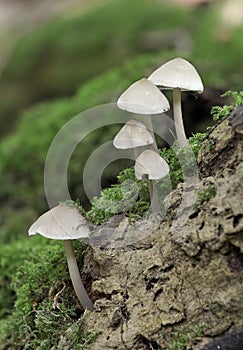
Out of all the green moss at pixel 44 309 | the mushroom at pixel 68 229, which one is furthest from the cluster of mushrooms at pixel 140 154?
the green moss at pixel 44 309

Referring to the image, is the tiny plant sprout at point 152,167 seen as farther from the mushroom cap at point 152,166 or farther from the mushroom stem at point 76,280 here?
the mushroom stem at point 76,280

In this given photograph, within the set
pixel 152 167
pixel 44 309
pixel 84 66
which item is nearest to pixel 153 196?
pixel 152 167

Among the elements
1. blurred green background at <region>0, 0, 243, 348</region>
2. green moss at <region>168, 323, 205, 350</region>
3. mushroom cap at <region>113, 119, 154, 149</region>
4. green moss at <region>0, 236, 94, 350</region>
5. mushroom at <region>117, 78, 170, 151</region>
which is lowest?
green moss at <region>168, 323, 205, 350</region>

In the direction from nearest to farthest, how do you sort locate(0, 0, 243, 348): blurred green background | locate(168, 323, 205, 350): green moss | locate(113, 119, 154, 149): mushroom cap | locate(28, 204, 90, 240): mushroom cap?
1. locate(168, 323, 205, 350): green moss
2. locate(28, 204, 90, 240): mushroom cap
3. locate(113, 119, 154, 149): mushroom cap
4. locate(0, 0, 243, 348): blurred green background

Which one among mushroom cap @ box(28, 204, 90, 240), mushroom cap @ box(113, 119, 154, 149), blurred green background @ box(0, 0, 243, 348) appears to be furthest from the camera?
blurred green background @ box(0, 0, 243, 348)

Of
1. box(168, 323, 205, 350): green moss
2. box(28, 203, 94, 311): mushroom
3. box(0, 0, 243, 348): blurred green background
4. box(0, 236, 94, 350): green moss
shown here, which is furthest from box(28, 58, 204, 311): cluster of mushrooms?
box(0, 0, 243, 348): blurred green background

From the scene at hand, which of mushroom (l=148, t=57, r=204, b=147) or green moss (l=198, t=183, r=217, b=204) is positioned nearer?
green moss (l=198, t=183, r=217, b=204)

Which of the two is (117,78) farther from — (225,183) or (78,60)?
(225,183)

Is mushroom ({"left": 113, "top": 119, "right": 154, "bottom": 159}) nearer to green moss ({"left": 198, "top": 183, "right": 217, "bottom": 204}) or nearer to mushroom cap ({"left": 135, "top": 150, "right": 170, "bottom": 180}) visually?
mushroom cap ({"left": 135, "top": 150, "right": 170, "bottom": 180})

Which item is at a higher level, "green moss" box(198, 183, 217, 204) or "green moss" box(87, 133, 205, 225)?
"green moss" box(87, 133, 205, 225)
